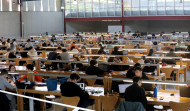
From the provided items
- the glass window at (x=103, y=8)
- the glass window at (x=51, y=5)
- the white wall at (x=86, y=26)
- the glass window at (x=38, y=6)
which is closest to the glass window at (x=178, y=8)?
the glass window at (x=103, y=8)

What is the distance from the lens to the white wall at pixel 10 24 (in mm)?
27938

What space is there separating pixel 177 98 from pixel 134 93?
1.11 meters

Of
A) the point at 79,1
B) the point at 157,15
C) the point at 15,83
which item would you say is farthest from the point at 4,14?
the point at 15,83

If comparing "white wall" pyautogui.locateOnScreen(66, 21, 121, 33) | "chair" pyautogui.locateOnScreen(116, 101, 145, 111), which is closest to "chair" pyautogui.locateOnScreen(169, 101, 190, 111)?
"chair" pyautogui.locateOnScreen(116, 101, 145, 111)

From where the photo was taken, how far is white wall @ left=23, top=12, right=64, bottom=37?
102 feet

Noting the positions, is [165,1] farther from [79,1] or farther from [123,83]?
[123,83]

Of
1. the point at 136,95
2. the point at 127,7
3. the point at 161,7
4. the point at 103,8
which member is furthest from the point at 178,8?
the point at 136,95

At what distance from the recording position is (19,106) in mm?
6984

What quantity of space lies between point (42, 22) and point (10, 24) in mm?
5130

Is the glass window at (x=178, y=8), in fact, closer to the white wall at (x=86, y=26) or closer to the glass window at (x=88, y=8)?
the white wall at (x=86, y=26)

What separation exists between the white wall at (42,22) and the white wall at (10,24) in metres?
1.16

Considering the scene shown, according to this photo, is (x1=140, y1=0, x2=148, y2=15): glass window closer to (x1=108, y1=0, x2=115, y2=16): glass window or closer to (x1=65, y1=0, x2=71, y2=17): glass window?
(x1=108, y1=0, x2=115, y2=16): glass window

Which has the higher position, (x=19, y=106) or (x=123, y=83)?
(x=123, y=83)

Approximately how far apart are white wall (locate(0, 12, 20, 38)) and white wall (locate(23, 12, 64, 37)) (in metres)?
1.16
